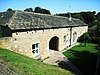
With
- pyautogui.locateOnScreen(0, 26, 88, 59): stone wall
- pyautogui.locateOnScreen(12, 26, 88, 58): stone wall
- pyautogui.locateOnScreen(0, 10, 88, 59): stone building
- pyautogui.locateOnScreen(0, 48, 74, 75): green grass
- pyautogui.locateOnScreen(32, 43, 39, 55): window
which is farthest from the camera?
pyautogui.locateOnScreen(32, 43, 39, 55): window

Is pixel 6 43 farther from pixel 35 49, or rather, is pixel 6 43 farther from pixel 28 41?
pixel 35 49

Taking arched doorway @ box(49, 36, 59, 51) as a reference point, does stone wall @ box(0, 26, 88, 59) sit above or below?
above

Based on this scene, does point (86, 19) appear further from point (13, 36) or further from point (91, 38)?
point (13, 36)

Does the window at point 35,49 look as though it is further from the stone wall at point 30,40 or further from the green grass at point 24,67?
the green grass at point 24,67

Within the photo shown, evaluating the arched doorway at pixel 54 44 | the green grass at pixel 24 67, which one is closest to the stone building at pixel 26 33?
the arched doorway at pixel 54 44

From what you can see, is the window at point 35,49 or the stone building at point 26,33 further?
the window at point 35,49

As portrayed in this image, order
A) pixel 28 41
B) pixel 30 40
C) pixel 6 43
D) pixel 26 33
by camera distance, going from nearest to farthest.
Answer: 1. pixel 6 43
2. pixel 26 33
3. pixel 28 41
4. pixel 30 40

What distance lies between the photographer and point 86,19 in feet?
265

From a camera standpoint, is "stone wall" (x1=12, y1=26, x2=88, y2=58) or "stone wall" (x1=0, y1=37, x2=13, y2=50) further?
"stone wall" (x1=12, y1=26, x2=88, y2=58)

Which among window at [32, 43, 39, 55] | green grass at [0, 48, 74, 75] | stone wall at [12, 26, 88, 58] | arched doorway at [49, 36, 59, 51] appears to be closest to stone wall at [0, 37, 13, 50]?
stone wall at [12, 26, 88, 58]

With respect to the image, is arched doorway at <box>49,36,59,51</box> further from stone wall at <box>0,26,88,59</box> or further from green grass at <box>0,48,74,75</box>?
green grass at <box>0,48,74,75</box>

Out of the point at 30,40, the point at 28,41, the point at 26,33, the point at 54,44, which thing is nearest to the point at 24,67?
the point at 26,33

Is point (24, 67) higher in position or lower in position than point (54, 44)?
higher

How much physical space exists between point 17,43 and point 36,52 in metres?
3.67
